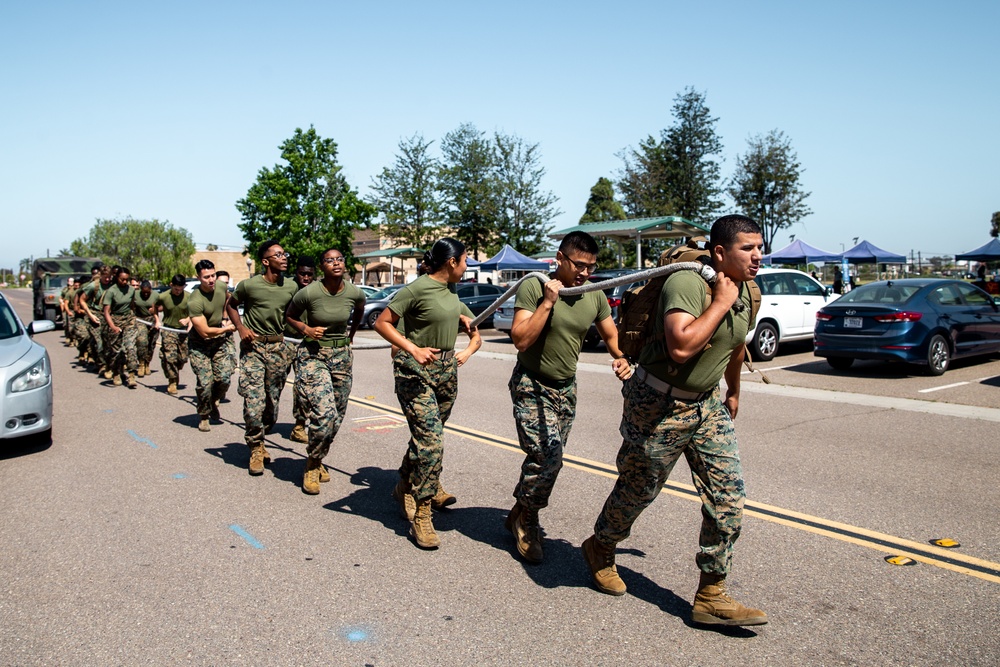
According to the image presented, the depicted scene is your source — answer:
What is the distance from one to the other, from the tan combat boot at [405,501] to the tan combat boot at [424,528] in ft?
1.17

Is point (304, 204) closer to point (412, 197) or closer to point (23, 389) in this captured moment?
point (412, 197)

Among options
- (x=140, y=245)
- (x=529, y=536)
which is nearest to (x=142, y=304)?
(x=529, y=536)

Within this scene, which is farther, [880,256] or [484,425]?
[880,256]

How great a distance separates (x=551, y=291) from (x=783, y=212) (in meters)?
47.2

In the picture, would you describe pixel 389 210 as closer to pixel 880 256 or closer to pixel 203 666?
pixel 880 256

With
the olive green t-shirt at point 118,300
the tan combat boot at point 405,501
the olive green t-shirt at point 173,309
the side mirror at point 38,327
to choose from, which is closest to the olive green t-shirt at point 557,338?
the tan combat boot at point 405,501

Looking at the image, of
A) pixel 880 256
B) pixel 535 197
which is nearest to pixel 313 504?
pixel 880 256

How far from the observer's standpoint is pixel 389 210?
152ft

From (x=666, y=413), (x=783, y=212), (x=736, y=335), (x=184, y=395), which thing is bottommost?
(x=184, y=395)

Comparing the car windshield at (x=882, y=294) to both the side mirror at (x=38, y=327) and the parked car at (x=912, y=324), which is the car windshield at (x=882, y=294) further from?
the side mirror at (x=38, y=327)

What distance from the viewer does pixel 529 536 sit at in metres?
4.68

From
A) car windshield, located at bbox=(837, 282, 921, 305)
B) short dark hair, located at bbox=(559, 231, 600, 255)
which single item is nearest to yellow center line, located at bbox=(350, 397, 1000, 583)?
short dark hair, located at bbox=(559, 231, 600, 255)

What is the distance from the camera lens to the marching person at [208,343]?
9.16 metres

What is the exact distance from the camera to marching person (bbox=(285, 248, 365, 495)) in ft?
20.7
